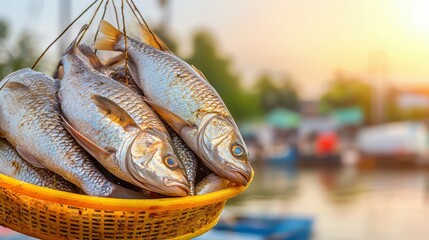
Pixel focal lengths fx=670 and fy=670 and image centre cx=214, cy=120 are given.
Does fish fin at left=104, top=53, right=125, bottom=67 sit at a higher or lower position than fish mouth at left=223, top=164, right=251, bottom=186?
higher

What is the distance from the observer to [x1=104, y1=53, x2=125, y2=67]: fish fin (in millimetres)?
2480

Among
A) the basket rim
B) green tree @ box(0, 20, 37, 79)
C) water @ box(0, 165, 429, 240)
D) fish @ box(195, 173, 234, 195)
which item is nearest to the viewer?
the basket rim

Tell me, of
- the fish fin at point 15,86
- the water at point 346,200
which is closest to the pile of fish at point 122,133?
the fish fin at point 15,86

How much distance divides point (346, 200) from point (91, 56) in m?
27.1

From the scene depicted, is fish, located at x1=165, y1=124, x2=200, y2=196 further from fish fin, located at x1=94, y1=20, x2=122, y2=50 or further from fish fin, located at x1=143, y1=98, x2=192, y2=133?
fish fin, located at x1=94, y1=20, x2=122, y2=50

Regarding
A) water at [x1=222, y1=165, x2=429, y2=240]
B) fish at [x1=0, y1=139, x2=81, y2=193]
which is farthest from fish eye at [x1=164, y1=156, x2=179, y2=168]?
water at [x1=222, y1=165, x2=429, y2=240]

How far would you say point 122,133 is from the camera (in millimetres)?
1975

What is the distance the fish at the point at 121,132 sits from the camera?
1.90m

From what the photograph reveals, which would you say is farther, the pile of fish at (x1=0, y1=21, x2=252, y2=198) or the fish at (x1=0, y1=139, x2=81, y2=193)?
the fish at (x1=0, y1=139, x2=81, y2=193)

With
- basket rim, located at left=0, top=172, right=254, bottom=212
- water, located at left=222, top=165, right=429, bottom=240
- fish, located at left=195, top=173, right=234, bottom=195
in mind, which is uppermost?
fish, located at left=195, top=173, right=234, bottom=195

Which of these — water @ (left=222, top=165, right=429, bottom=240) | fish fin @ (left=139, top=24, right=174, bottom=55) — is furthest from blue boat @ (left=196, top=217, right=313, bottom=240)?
fish fin @ (left=139, top=24, right=174, bottom=55)

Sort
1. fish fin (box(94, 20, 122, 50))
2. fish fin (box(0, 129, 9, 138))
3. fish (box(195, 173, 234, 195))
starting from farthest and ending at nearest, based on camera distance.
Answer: fish fin (box(94, 20, 122, 50))
fish fin (box(0, 129, 9, 138))
fish (box(195, 173, 234, 195))

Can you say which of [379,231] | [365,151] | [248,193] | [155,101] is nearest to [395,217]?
[379,231]

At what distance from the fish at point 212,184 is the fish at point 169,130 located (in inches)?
0.8
